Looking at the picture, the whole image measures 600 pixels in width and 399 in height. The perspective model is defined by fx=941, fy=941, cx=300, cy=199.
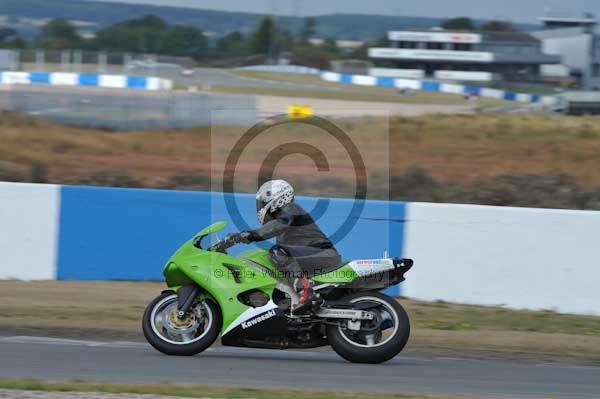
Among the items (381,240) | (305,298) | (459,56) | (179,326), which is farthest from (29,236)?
(459,56)

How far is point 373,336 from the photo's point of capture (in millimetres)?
8133

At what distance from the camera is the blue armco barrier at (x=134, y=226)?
12727mm

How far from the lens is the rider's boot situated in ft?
26.2

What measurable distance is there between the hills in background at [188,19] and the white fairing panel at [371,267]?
222 feet

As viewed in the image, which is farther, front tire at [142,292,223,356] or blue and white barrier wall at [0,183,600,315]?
blue and white barrier wall at [0,183,600,315]

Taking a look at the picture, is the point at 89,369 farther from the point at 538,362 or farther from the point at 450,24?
the point at 450,24

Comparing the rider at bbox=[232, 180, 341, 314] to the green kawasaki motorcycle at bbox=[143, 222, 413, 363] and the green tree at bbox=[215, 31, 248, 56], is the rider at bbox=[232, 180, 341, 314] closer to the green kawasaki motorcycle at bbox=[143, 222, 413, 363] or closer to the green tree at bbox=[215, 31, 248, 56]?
the green kawasaki motorcycle at bbox=[143, 222, 413, 363]

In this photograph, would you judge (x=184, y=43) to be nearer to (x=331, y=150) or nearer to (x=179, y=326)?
(x=331, y=150)

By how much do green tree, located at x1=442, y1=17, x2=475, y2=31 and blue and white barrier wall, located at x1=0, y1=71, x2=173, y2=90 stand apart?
5490cm

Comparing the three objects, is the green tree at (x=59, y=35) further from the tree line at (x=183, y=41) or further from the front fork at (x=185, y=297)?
the front fork at (x=185, y=297)

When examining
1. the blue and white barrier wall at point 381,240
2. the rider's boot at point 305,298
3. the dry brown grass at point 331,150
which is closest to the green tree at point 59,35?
the dry brown grass at point 331,150

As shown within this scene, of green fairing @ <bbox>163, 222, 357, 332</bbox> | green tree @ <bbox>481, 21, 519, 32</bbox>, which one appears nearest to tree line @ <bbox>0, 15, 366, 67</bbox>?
green tree @ <bbox>481, 21, 519, 32</bbox>

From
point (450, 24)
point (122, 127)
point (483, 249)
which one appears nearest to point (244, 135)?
point (122, 127)

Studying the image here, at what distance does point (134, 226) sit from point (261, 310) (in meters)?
5.19
